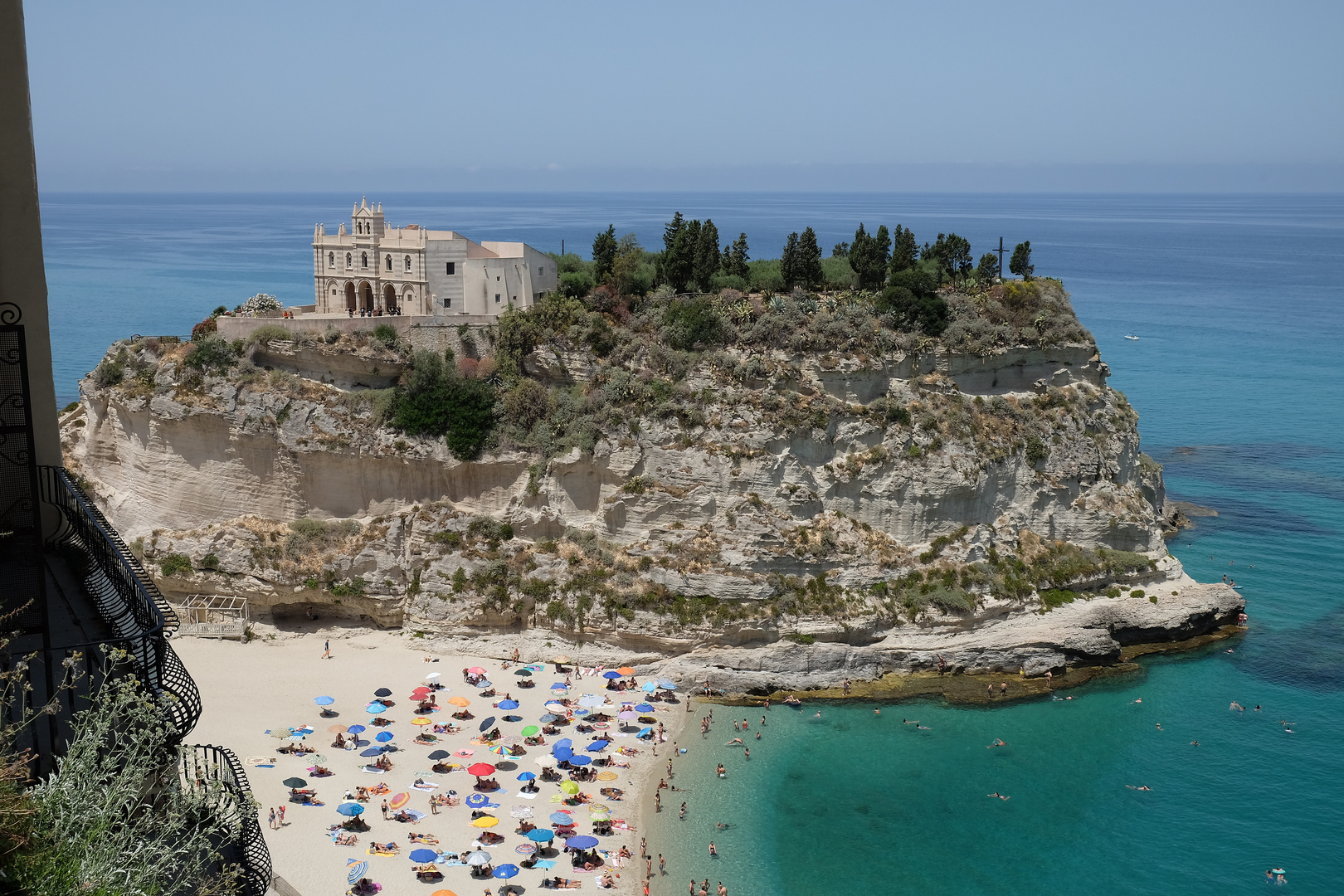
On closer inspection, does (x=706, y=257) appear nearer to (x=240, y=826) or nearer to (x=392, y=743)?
(x=392, y=743)

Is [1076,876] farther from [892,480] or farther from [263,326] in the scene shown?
[263,326]

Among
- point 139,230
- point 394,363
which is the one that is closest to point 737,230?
point 139,230

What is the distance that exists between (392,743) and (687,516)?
479 inches

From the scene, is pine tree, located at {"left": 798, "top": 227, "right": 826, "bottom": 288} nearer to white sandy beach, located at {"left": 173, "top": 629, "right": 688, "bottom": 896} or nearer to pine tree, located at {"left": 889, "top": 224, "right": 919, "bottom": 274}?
pine tree, located at {"left": 889, "top": 224, "right": 919, "bottom": 274}

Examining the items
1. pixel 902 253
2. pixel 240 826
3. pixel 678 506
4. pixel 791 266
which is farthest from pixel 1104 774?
pixel 240 826

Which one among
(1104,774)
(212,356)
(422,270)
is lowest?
(1104,774)

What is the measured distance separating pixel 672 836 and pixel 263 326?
24009 millimetres

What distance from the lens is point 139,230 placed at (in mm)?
189625

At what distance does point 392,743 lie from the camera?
31.2 m

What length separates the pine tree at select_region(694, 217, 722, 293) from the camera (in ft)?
144

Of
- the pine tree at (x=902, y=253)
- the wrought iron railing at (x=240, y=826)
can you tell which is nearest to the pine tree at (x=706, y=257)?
the pine tree at (x=902, y=253)

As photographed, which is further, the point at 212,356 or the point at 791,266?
the point at 791,266

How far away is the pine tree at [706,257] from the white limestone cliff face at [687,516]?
237 inches

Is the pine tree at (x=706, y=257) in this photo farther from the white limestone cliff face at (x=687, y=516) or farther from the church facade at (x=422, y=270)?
the church facade at (x=422, y=270)
